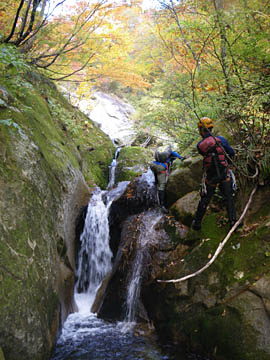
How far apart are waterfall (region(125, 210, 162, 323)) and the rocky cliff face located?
145cm

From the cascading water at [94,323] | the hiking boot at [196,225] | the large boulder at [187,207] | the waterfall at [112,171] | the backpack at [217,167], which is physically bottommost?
the cascading water at [94,323]

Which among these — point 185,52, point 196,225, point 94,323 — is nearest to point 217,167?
point 196,225

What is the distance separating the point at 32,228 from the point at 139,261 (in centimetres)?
282

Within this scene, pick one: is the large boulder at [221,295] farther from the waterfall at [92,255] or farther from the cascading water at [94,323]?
the waterfall at [92,255]

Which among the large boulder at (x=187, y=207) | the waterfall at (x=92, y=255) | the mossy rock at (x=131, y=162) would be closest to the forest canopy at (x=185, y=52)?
A: the large boulder at (x=187, y=207)

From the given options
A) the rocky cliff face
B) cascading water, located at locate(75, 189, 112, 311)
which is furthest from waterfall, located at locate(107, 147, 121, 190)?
the rocky cliff face

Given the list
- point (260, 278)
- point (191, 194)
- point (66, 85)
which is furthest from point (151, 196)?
point (66, 85)

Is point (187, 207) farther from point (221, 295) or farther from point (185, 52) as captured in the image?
point (185, 52)

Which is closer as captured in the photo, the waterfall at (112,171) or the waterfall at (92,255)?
the waterfall at (92,255)

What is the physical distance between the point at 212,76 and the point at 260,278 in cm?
424

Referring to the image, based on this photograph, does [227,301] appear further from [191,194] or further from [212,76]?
[212,76]

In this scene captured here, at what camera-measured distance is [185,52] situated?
6484 millimetres

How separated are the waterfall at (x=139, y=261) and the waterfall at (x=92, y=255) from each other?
4.82 ft

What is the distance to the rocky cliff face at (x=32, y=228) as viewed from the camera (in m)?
3.27
